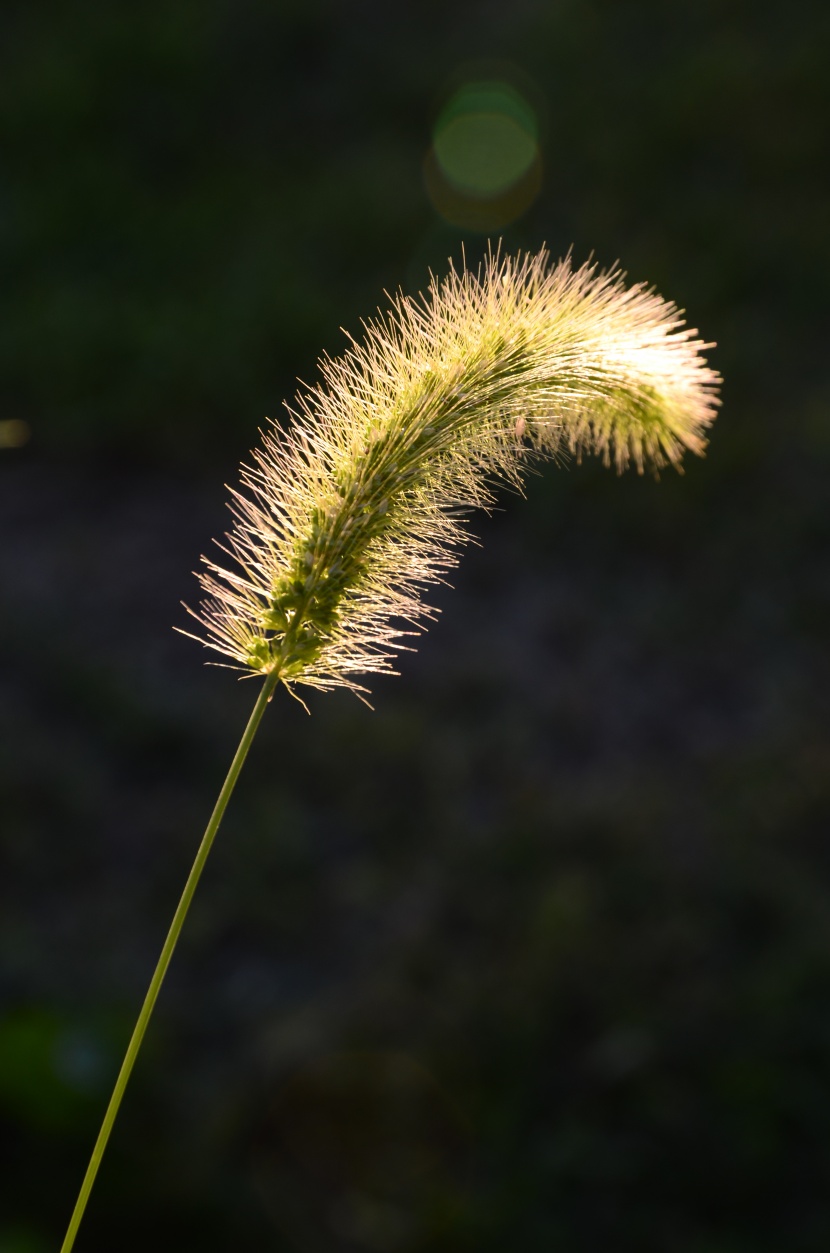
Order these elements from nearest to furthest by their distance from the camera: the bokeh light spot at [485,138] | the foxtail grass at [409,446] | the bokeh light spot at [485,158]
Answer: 1. the foxtail grass at [409,446]
2. the bokeh light spot at [485,158]
3. the bokeh light spot at [485,138]

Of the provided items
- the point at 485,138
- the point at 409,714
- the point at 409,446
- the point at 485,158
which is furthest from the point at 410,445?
the point at 485,138

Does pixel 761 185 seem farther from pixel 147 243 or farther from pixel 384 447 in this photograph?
pixel 384 447

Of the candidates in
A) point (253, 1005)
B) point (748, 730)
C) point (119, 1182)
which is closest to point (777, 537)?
point (748, 730)

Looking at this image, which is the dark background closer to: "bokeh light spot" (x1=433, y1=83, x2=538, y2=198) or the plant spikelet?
"bokeh light spot" (x1=433, y1=83, x2=538, y2=198)

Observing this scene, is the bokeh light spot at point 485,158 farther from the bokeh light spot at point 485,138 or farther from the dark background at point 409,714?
the dark background at point 409,714

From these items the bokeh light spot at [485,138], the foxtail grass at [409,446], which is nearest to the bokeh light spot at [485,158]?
the bokeh light spot at [485,138]

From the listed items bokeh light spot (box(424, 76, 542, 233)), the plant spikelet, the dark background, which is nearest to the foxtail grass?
the plant spikelet
